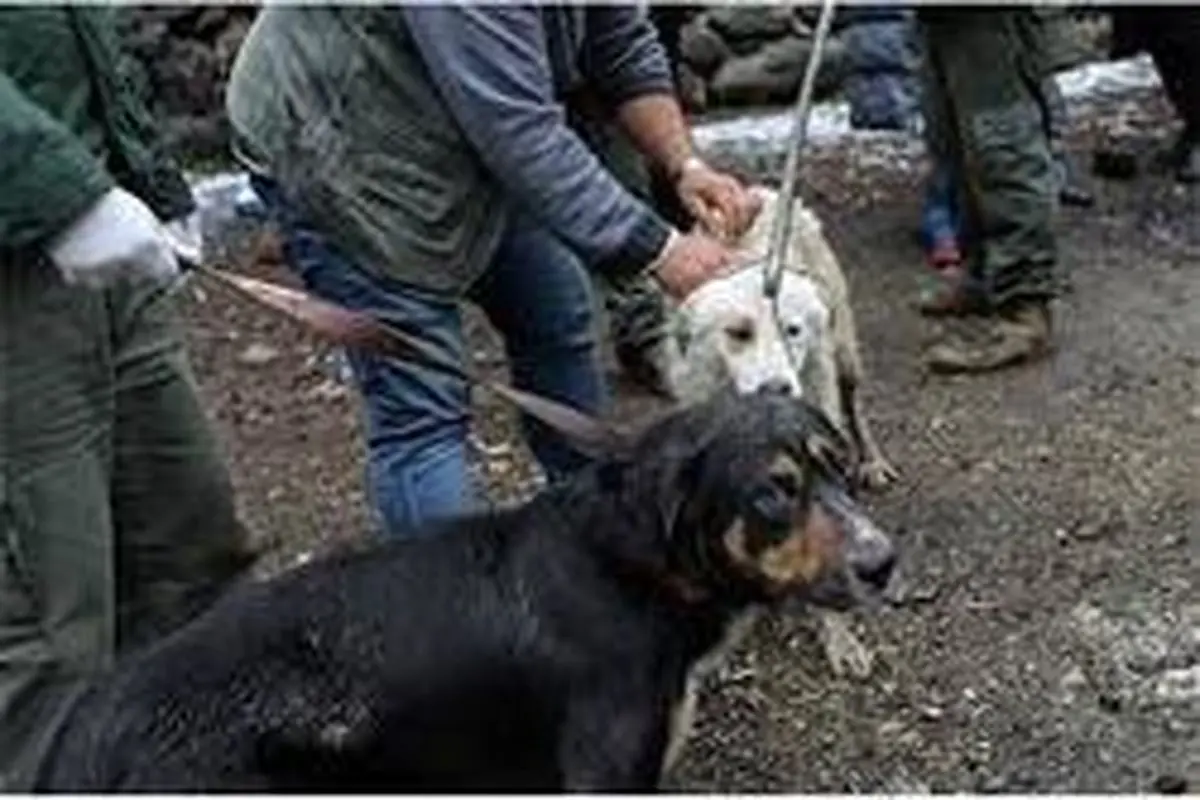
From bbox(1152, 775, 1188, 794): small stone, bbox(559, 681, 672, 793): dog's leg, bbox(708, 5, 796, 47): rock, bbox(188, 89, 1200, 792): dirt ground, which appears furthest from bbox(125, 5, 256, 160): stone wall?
bbox(559, 681, 672, 793): dog's leg

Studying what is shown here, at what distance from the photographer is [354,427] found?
6.85 metres

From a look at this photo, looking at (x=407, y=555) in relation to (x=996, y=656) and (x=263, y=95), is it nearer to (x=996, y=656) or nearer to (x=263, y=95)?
(x=263, y=95)

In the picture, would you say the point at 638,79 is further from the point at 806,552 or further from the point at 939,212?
the point at 939,212

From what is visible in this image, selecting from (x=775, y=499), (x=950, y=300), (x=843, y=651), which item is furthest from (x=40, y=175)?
(x=950, y=300)

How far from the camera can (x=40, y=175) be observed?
3.83 metres

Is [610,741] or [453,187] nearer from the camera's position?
[610,741]

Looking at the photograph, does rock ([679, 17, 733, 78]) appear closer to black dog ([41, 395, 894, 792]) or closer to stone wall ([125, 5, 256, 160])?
stone wall ([125, 5, 256, 160])

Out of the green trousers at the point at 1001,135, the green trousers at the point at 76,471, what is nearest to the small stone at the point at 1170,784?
the green trousers at the point at 76,471

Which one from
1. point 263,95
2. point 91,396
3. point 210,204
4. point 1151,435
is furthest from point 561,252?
point 210,204

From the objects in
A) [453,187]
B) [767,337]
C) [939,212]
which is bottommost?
[939,212]

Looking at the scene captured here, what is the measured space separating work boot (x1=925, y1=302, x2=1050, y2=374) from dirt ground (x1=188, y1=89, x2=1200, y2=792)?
0.05 meters

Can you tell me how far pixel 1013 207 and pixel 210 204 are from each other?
3157 millimetres

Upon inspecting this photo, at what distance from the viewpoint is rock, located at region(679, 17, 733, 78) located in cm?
970

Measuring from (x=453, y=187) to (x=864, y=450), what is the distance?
2.04m
